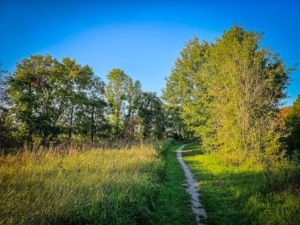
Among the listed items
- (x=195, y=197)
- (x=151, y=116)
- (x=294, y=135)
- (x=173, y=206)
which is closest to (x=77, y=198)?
(x=173, y=206)

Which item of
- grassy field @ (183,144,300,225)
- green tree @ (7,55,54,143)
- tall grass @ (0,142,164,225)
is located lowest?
grassy field @ (183,144,300,225)

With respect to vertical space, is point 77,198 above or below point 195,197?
above

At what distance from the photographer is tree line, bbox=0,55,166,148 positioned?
14.7 metres

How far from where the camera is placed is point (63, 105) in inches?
953

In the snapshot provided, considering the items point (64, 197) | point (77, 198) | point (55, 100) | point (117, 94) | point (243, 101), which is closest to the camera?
point (64, 197)

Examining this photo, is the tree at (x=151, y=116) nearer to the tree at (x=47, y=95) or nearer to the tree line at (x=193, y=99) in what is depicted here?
the tree line at (x=193, y=99)

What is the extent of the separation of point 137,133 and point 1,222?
35340 mm

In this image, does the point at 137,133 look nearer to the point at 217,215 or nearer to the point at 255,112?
the point at 255,112

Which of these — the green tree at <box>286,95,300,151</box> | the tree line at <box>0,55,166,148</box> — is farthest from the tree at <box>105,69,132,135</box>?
the green tree at <box>286,95,300,151</box>

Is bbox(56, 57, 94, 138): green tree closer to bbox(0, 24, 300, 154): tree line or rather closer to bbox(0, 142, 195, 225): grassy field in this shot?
bbox(0, 24, 300, 154): tree line

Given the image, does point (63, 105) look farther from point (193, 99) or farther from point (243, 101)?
point (243, 101)

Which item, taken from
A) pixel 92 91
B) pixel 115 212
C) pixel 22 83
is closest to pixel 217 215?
pixel 115 212

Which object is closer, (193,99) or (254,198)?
(254,198)

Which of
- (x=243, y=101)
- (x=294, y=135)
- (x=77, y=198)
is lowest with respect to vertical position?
(x=77, y=198)
